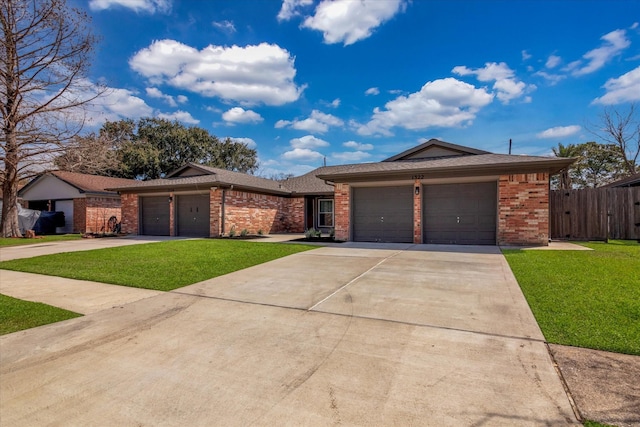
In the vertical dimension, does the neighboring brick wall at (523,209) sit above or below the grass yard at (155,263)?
above

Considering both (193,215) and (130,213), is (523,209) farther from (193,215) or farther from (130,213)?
(130,213)

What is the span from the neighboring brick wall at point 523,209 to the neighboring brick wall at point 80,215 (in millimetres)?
22358

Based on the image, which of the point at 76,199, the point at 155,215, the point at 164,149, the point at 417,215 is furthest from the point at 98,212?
the point at 417,215

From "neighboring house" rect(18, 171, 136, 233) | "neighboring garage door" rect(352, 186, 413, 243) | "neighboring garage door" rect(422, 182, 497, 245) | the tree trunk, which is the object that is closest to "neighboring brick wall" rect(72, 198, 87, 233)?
"neighboring house" rect(18, 171, 136, 233)

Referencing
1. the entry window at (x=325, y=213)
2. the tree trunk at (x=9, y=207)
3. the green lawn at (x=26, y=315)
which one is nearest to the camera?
the green lawn at (x=26, y=315)

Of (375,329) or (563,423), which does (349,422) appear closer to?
(563,423)

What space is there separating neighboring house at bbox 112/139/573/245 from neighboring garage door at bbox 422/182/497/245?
3cm

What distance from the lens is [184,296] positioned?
5.22 meters

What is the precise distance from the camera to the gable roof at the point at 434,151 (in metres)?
13.9

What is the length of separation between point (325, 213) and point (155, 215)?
9296 mm

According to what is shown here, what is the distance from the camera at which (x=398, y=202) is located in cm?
1254

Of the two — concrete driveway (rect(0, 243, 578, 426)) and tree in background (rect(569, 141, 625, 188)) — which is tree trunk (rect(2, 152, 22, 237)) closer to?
concrete driveway (rect(0, 243, 578, 426))

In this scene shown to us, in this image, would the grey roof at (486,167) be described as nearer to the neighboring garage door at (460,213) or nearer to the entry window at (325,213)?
the neighboring garage door at (460,213)

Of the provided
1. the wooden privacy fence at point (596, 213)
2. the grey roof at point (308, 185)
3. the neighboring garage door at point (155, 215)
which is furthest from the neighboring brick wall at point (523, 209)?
the neighboring garage door at point (155, 215)
